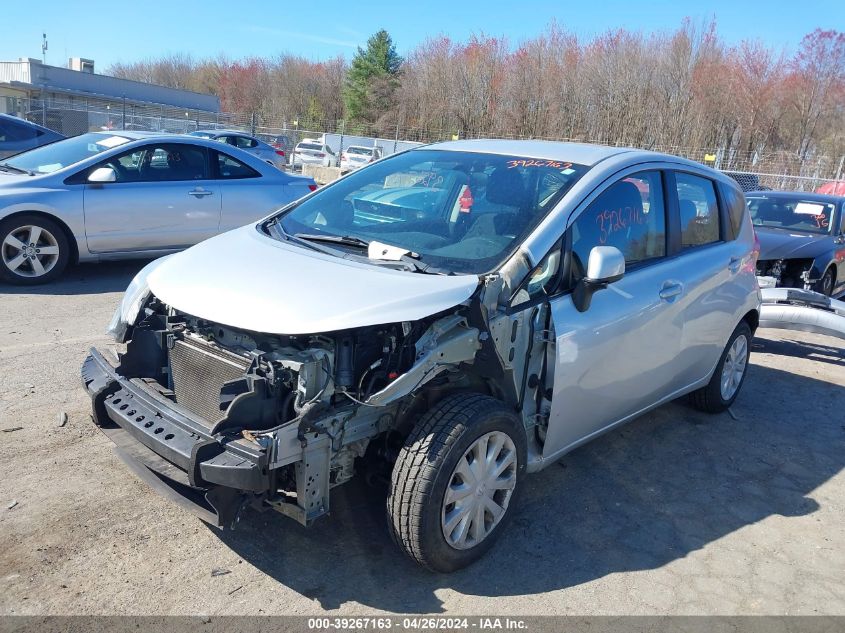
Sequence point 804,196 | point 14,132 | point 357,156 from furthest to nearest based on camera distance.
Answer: point 357,156
point 14,132
point 804,196

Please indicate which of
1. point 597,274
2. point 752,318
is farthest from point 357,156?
point 597,274

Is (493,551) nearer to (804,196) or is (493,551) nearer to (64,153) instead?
(64,153)

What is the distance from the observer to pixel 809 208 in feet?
32.0

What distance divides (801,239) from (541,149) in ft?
20.7

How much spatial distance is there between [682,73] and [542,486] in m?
35.0

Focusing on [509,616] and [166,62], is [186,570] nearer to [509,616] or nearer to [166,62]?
[509,616]

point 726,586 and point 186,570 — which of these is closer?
point 186,570

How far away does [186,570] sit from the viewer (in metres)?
3.08

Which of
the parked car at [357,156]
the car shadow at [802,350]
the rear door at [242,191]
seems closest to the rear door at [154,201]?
the rear door at [242,191]

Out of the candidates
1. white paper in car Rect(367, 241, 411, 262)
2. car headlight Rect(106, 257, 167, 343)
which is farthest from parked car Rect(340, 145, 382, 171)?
white paper in car Rect(367, 241, 411, 262)

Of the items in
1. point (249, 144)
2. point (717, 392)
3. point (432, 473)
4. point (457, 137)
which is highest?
point (457, 137)

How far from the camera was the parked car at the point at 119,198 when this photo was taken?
7352 mm

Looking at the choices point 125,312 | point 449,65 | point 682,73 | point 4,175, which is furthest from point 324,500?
point 449,65

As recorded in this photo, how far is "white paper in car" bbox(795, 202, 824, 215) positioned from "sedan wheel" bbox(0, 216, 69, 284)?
366 inches
